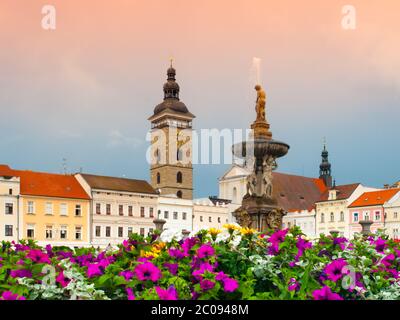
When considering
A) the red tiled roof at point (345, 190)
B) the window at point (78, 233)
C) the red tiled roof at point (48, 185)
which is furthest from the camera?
the red tiled roof at point (345, 190)

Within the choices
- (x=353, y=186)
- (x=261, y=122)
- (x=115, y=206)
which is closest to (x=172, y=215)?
(x=115, y=206)

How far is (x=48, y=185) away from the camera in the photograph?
54.6 metres

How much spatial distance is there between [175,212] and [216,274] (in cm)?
5881

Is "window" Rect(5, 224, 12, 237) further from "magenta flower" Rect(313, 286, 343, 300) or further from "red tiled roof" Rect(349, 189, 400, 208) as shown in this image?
"magenta flower" Rect(313, 286, 343, 300)

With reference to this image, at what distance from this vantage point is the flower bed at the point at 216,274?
420 centimetres

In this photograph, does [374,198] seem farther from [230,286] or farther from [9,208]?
[230,286]

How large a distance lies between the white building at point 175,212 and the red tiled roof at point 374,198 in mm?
17217

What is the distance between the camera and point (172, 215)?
205ft

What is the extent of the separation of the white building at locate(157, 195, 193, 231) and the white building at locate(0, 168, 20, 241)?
15.4 metres

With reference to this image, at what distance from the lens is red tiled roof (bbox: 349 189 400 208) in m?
60.2

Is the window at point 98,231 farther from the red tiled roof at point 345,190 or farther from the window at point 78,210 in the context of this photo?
the red tiled roof at point 345,190

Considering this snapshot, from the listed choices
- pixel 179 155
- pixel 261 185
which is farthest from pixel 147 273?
pixel 179 155

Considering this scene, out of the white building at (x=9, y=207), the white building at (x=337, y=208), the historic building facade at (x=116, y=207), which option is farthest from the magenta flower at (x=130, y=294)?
the white building at (x=337, y=208)
